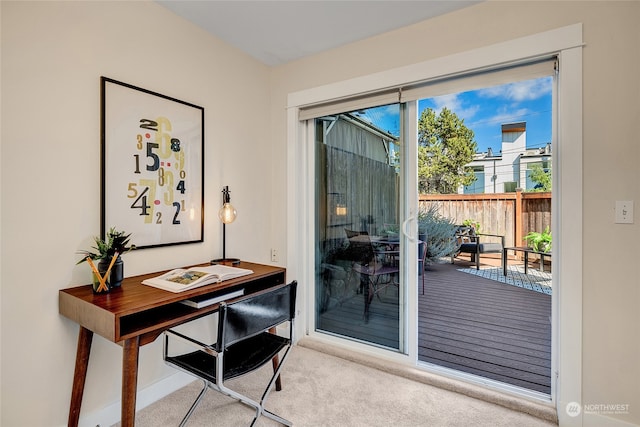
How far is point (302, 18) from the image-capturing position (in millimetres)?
2000

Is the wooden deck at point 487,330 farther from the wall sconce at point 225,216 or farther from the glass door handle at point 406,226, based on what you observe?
the wall sconce at point 225,216

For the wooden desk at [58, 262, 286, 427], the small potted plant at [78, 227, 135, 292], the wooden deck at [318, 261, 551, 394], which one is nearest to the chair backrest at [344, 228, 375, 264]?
the wooden deck at [318, 261, 551, 394]

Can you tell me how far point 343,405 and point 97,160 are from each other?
1.93m

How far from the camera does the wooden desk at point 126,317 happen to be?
1245 millimetres

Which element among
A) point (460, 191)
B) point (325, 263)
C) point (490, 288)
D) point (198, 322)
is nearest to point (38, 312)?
point (198, 322)

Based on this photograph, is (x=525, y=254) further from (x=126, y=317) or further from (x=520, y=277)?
(x=126, y=317)

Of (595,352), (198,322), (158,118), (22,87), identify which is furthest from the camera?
(198,322)

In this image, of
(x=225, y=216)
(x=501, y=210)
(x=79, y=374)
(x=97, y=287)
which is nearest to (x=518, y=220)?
(x=501, y=210)

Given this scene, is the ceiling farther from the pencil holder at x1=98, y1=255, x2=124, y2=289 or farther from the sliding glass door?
the pencil holder at x1=98, y1=255, x2=124, y2=289

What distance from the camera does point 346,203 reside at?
2.51 metres

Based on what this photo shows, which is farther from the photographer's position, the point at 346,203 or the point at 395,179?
the point at 346,203

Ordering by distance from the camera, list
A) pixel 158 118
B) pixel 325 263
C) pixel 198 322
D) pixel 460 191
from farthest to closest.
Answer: pixel 460 191 < pixel 325 263 < pixel 198 322 < pixel 158 118

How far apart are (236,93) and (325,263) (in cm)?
157

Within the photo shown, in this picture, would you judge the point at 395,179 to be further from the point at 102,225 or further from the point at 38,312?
the point at 38,312
